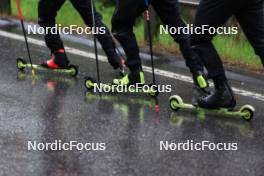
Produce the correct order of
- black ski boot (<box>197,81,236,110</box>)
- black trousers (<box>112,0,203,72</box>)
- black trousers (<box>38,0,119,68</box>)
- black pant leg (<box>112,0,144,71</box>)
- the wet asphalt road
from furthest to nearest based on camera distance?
black trousers (<box>38,0,119,68</box>) < black trousers (<box>112,0,203,72</box>) < black pant leg (<box>112,0,144,71</box>) < black ski boot (<box>197,81,236,110</box>) < the wet asphalt road

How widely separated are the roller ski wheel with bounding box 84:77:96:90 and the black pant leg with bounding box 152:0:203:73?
3.42ft

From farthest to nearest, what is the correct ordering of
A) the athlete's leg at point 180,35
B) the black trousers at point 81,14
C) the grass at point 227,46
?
1. the grass at point 227,46
2. the black trousers at point 81,14
3. the athlete's leg at point 180,35

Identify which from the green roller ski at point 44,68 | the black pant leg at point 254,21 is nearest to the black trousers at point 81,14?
the green roller ski at point 44,68

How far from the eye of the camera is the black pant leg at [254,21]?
6.02 meters

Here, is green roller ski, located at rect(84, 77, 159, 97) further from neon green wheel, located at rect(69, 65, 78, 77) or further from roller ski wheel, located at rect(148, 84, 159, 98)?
neon green wheel, located at rect(69, 65, 78, 77)

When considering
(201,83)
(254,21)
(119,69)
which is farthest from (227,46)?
(254,21)

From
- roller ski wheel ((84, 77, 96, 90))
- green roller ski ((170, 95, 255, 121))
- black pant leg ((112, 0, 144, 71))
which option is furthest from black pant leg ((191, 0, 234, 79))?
roller ski wheel ((84, 77, 96, 90))

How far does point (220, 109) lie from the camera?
6285 millimetres

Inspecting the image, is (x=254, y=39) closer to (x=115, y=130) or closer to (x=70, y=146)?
(x=115, y=130)

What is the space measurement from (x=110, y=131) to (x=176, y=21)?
166cm

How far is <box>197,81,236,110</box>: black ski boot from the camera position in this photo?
245 inches

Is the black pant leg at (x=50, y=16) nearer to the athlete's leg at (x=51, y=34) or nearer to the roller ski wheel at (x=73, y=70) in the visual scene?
the athlete's leg at (x=51, y=34)

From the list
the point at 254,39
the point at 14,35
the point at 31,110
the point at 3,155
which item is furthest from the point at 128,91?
the point at 14,35

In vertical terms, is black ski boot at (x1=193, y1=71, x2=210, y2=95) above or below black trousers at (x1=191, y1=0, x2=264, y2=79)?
below
